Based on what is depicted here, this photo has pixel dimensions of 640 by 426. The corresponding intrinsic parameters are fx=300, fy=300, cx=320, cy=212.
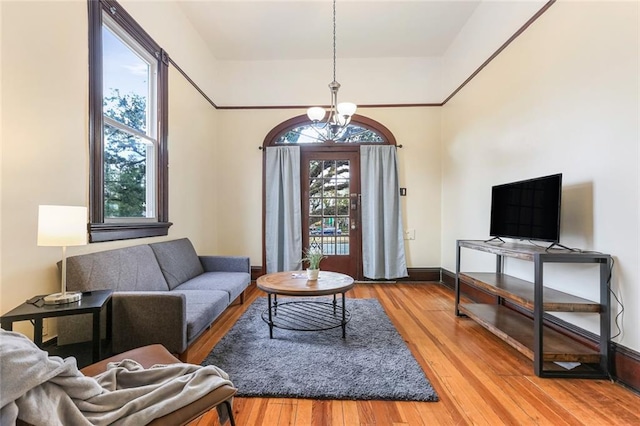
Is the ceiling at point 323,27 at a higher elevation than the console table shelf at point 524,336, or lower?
higher

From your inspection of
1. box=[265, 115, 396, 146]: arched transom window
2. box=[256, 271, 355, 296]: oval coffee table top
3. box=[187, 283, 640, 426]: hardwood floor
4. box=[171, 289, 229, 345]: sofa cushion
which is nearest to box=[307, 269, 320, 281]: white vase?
box=[256, 271, 355, 296]: oval coffee table top

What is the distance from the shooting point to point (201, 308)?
2.38 m

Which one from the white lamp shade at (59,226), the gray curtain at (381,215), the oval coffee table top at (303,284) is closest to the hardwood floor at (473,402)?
the oval coffee table top at (303,284)

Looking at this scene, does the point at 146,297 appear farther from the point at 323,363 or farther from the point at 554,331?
the point at 554,331

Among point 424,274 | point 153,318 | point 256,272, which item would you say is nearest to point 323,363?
point 153,318

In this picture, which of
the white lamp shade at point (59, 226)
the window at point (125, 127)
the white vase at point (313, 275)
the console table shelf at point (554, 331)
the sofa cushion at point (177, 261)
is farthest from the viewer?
the sofa cushion at point (177, 261)

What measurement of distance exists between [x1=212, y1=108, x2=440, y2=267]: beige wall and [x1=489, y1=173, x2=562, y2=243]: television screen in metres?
1.82

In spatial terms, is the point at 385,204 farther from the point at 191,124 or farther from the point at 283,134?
the point at 191,124

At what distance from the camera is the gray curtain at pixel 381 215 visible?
4801mm

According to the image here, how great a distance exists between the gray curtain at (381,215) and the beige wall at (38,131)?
11.3ft

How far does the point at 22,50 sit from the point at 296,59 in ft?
12.2

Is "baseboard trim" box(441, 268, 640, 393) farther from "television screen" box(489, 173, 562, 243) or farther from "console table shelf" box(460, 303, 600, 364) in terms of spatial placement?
"television screen" box(489, 173, 562, 243)

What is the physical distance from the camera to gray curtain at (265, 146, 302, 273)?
4848mm

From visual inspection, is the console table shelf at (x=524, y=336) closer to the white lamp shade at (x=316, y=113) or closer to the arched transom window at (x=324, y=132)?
the white lamp shade at (x=316, y=113)
